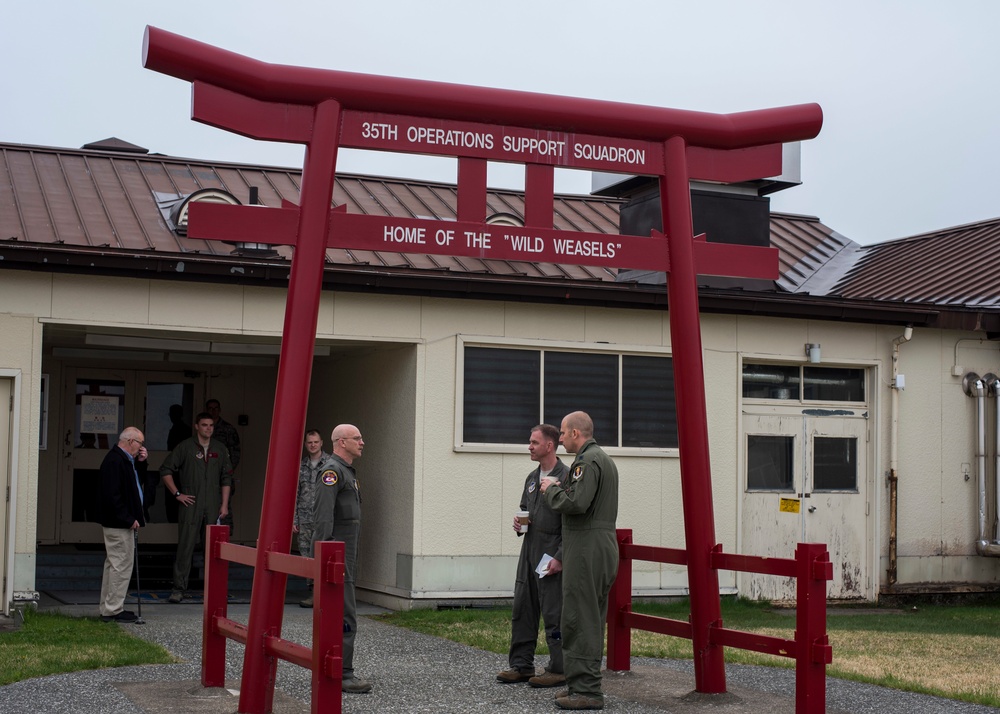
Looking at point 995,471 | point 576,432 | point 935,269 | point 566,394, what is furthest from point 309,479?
point 935,269

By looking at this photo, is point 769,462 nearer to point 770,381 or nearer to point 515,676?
point 770,381

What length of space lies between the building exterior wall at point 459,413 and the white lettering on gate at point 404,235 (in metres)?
4.47

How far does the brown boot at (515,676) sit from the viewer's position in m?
8.85

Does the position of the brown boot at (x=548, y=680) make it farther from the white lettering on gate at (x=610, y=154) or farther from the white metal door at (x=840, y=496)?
the white metal door at (x=840, y=496)

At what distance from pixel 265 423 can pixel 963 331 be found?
915 centimetres

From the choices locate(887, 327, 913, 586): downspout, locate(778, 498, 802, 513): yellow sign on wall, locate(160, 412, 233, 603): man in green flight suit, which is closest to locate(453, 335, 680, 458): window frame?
locate(778, 498, 802, 513): yellow sign on wall

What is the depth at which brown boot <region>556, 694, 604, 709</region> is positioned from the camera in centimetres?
795

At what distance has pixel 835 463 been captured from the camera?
48.2 ft

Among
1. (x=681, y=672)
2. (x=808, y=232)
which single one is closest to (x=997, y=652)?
(x=681, y=672)

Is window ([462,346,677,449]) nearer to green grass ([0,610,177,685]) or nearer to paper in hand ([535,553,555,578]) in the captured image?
green grass ([0,610,177,685])

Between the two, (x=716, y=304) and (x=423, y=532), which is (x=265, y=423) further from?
(x=716, y=304)

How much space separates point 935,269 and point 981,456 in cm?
389

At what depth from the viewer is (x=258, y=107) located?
26.3ft

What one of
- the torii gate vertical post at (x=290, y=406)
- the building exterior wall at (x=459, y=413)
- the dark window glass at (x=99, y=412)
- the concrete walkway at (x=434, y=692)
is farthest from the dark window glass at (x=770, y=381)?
the dark window glass at (x=99, y=412)
